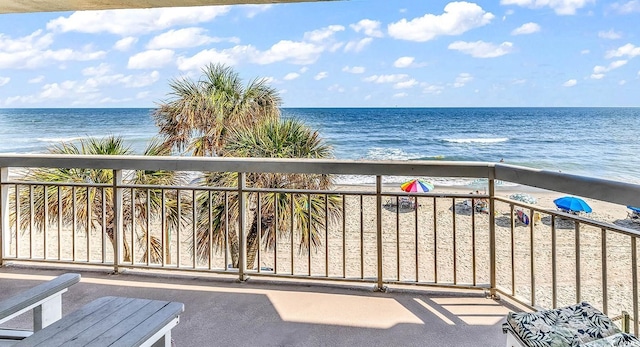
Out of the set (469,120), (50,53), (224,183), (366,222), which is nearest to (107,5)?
(224,183)

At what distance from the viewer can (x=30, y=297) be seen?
1.53 m

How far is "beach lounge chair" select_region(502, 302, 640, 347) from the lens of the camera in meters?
1.28

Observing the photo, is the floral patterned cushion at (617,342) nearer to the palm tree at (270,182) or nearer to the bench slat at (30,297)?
the bench slat at (30,297)

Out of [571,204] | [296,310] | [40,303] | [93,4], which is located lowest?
[571,204]

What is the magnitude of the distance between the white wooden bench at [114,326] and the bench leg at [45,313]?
0.55 ft

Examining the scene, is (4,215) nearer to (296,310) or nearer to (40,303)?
(40,303)

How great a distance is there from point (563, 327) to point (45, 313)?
6.38 ft

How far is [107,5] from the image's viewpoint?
306cm

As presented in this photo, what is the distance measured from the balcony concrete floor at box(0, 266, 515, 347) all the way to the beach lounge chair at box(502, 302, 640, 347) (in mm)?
722

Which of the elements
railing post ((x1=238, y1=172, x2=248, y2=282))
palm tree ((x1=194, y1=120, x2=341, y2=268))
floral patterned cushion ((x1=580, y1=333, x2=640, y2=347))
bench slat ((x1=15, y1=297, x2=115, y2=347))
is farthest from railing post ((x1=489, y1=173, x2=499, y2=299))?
palm tree ((x1=194, y1=120, x2=341, y2=268))

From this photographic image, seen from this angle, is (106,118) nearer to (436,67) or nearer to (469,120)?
(436,67)

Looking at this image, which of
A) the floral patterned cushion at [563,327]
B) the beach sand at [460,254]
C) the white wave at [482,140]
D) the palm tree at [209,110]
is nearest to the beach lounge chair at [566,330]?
the floral patterned cushion at [563,327]

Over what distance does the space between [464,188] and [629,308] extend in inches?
367

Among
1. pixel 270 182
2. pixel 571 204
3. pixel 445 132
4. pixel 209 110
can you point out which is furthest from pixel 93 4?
pixel 445 132
